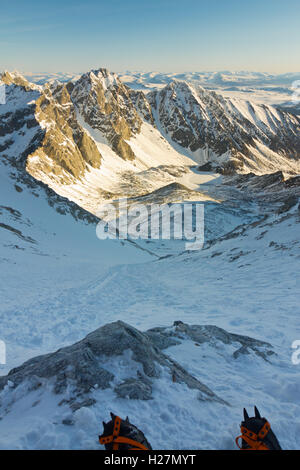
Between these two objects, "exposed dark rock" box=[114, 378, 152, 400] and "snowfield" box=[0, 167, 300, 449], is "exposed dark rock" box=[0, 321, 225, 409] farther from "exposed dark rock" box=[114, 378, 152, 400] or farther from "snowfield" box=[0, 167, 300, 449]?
"snowfield" box=[0, 167, 300, 449]

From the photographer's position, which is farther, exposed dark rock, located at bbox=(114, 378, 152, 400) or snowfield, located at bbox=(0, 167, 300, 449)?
exposed dark rock, located at bbox=(114, 378, 152, 400)

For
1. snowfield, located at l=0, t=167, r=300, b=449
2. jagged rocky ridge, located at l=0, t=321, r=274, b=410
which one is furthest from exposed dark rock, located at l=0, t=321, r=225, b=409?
snowfield, located at l=0, t=167, r=300, b=449

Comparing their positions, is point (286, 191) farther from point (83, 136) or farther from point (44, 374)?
point (44, 374)

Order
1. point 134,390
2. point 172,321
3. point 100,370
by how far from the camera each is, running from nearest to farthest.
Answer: point 134,390
point 100,370
point 172,321

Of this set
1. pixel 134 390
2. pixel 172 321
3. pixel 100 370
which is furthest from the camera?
pixel 172 321

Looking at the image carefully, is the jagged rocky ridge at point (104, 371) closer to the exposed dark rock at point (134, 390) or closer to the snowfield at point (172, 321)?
the exposed dark rock at point (134, 390)

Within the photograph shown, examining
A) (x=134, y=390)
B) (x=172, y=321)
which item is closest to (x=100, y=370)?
(x=134, y=390)

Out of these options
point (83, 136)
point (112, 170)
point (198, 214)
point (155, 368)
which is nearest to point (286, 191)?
point (198, 214)

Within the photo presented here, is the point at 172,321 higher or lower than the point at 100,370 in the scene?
lower

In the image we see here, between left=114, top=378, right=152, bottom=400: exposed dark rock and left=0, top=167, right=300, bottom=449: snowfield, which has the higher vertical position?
left=114, top=378, right=152, bottom=400: exposed dark rock

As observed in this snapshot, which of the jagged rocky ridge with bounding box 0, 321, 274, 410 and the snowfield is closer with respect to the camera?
the snowfield

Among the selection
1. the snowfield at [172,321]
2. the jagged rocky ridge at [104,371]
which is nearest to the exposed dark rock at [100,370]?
the jagged rocky ridge at [104,371]

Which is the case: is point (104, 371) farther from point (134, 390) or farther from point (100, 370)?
point (134, 390)
